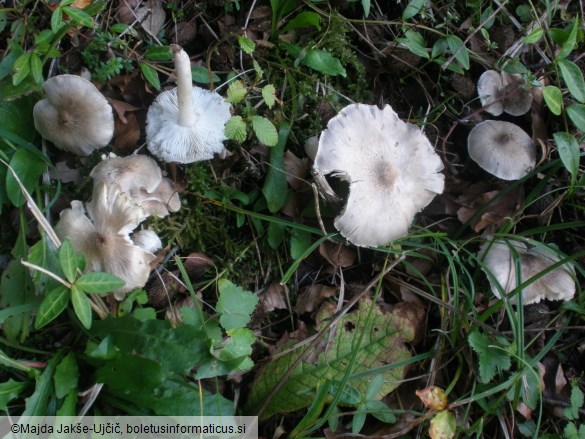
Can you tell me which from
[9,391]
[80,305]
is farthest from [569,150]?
[9,391]

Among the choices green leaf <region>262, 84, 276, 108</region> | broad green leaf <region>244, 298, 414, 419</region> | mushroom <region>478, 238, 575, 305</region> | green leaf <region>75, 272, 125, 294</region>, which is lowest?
broad green leaf <region>244, 298, 414, 419</region>

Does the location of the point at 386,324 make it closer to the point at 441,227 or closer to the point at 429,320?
the point at 429,320

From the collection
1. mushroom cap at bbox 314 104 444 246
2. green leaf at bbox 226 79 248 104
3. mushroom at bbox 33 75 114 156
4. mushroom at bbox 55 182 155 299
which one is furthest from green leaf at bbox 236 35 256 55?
mushroom at bbox 55 182 155 299

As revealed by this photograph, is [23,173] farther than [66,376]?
Yes

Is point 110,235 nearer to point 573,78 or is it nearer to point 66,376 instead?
point 66,376

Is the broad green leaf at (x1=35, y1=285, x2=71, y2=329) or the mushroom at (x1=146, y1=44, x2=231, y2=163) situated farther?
the mushroom at (x1=146, y1=44, x2=231, y2=163)

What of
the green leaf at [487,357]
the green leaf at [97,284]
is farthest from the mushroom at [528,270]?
the green leaf at [97,284]

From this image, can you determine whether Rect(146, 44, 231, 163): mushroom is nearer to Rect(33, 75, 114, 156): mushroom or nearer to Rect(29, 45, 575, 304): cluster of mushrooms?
Rect(29, 45, 575, 304): cluster of mushrooms

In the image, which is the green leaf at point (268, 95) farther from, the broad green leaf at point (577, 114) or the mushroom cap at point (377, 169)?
the broad green leaf at point (577, 114)
